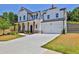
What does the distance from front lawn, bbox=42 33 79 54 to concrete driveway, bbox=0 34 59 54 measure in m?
0.17

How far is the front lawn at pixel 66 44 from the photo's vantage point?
5.35 meters

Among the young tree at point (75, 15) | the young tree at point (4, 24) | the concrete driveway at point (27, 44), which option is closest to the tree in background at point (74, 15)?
the young tree at point (75, 15)

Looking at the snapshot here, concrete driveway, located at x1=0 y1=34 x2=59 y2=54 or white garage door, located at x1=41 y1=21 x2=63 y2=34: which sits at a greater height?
white garage door, located at x1=41 y1=21 x2=63 y2=34

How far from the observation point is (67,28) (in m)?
5.77

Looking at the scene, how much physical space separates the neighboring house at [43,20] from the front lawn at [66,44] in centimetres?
27

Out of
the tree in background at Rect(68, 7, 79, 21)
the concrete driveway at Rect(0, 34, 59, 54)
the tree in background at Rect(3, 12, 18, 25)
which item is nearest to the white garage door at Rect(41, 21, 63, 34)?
the concrete driveway at Rect(0, 34, 59, 54)

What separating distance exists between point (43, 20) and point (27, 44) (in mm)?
872

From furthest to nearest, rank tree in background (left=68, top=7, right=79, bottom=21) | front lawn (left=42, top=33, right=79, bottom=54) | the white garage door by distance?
the white garage door, tree in background (left=68, top=7, right=79, bottom=21), front lawn (left=42, top=33, right=79, bottom=54)

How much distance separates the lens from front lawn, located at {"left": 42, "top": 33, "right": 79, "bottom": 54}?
5.35m

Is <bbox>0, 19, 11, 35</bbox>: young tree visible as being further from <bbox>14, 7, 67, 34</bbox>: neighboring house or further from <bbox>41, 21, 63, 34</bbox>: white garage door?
<bbox>41, 21, 63, 34</bbox>: white garage door
